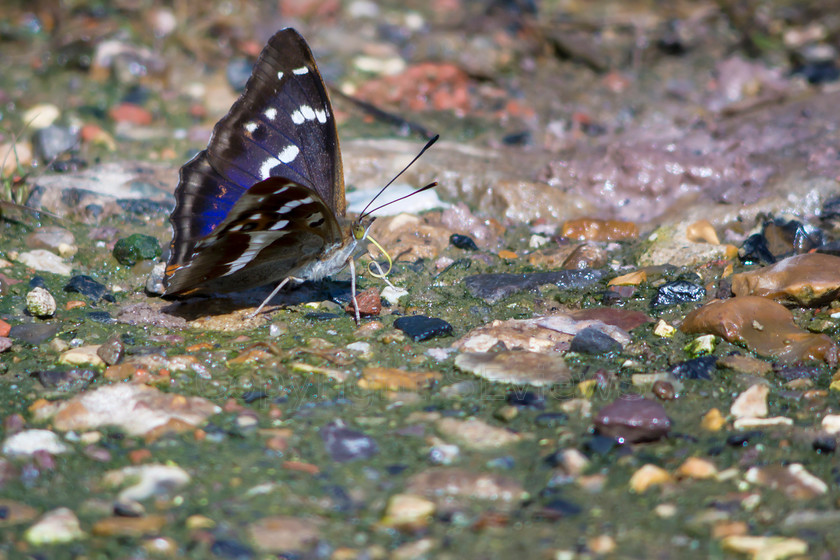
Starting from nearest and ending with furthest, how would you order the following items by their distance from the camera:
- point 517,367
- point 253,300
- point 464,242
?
point 517,367, point 253,300, point 464,242

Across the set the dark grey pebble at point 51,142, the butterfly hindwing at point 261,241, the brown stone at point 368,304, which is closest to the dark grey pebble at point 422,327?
the brown stone at point 368,304

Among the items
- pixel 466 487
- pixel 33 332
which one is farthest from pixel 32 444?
pixel 466 487

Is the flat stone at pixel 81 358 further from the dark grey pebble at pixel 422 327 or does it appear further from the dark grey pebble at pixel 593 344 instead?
the dark grey pebble at pixel 593 344

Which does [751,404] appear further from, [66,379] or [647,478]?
[66,379]

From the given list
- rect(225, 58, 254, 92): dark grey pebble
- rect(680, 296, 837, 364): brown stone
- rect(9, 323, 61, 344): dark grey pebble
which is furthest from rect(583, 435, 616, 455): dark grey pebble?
rect(225, 58, 254, 92): dark grey pebble

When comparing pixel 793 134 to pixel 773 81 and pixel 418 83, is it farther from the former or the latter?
pixel 418 83

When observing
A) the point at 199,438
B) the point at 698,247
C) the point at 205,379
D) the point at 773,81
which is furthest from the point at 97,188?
the point at 773,81
